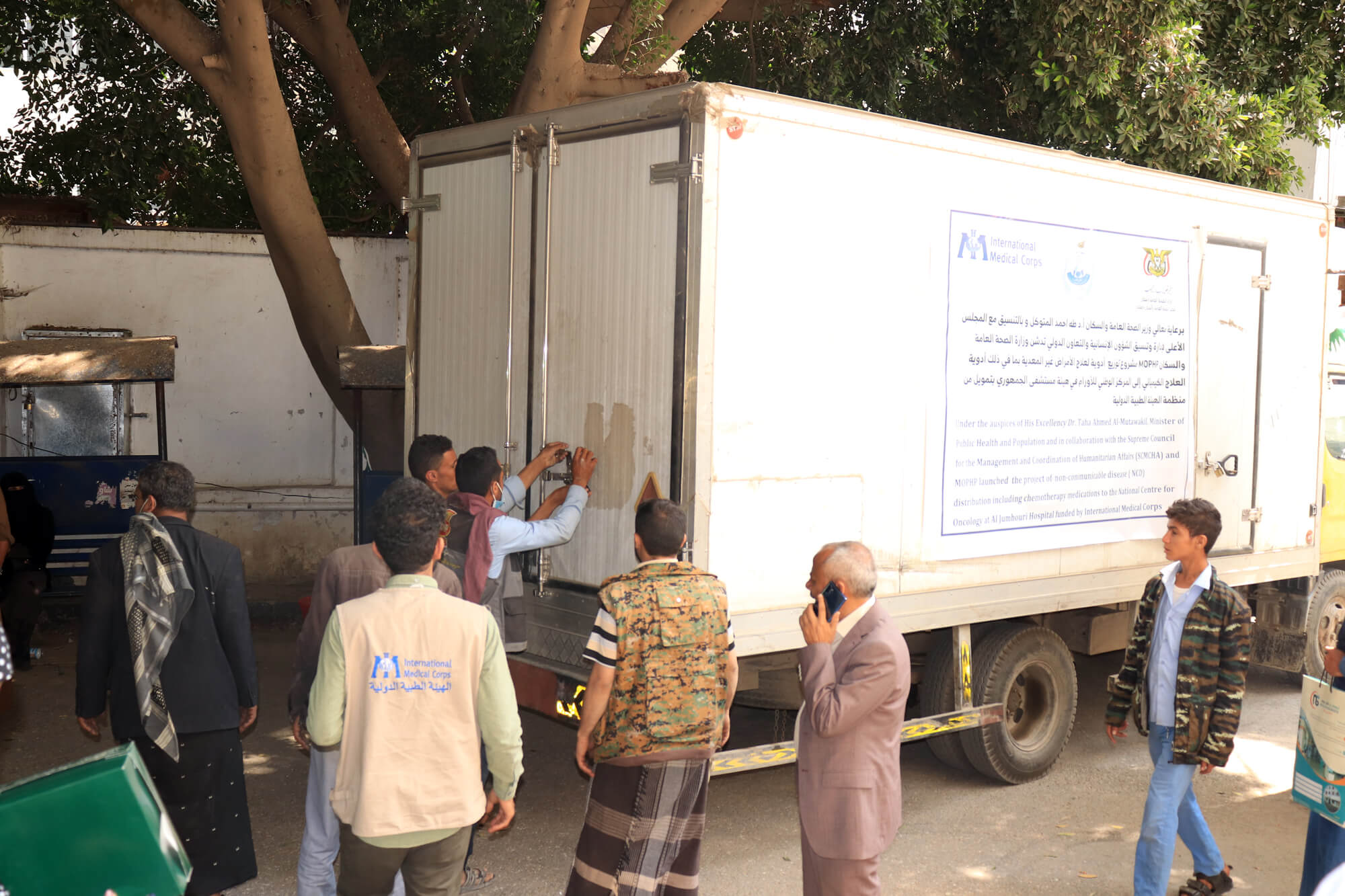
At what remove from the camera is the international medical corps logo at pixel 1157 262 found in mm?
6172

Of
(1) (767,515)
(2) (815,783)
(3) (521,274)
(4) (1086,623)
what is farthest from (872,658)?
(4) (1086,623)

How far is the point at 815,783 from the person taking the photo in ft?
11.6

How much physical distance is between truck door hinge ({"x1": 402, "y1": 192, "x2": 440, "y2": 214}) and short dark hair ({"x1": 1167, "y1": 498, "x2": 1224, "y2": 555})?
140 inches

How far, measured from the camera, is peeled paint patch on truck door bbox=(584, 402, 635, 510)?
477 centimetres

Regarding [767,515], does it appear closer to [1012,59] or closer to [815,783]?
[815,783]

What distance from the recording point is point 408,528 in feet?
10.4

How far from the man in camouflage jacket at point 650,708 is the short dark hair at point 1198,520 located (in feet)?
6.12

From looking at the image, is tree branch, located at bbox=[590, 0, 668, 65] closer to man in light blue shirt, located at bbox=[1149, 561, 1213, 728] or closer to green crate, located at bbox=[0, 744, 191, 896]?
man in light blue shirt, located at bbox=[1149, 561, 1213, 728]

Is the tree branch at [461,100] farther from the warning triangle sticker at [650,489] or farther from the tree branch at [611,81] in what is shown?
the warning triangle sticker at [650,489]

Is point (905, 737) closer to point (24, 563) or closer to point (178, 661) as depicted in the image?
point (178, 661)

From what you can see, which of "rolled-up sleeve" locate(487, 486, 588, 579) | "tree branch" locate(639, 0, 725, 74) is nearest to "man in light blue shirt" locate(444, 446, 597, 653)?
"rolled-up sleeve" locate(487, 486, 588, 579)

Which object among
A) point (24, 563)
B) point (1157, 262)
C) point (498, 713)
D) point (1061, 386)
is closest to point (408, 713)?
point (498, 713)

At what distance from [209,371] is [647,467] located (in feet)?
27.9

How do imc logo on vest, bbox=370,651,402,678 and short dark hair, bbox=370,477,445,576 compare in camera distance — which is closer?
imc logo on vest, bbox=370,651,402,678
